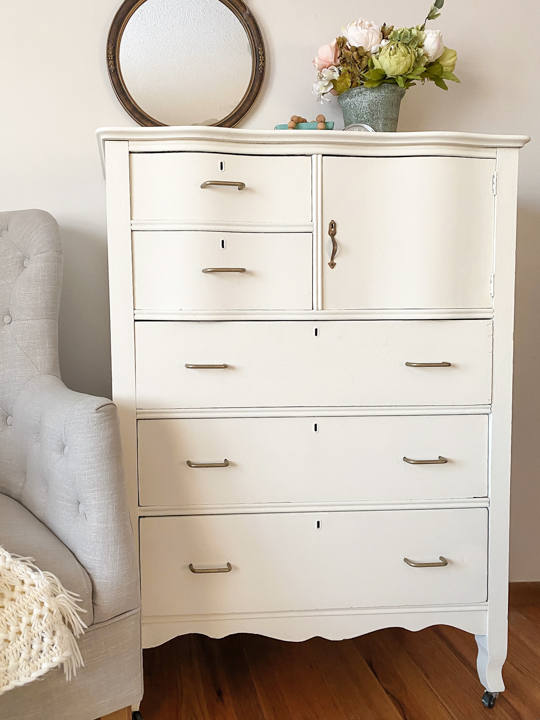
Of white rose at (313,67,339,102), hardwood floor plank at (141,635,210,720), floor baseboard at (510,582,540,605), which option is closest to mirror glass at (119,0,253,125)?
white rose at (313,67,339,102)

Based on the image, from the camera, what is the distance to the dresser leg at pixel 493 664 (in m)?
1.35

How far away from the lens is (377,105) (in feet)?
4.65

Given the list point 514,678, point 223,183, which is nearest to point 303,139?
point 223,183

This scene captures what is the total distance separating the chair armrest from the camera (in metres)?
1.02

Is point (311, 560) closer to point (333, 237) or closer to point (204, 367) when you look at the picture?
point (204, 367)

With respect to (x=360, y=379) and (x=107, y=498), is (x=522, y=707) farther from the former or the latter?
(x=107, y=498)

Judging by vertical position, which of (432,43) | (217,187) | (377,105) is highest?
(432,43)

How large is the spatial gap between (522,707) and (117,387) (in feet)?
3.79

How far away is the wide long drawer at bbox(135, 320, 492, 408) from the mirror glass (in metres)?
0.73

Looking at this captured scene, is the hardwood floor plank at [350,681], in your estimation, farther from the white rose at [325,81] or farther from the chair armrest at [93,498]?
the white rose at [325,81]

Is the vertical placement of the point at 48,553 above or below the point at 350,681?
above

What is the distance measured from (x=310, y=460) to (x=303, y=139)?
68 centimetres

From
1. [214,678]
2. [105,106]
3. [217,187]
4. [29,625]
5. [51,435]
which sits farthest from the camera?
[105,106]

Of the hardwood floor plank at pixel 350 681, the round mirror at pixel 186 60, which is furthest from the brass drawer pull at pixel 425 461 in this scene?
the round mirror at pixel 186 60
